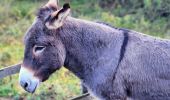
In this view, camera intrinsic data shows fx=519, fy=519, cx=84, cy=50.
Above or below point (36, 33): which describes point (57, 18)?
above

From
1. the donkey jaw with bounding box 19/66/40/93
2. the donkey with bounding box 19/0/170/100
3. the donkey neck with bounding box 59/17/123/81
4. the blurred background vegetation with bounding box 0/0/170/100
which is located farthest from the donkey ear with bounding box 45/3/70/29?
the blurred background vegetation with bounding box 0/0/170/100

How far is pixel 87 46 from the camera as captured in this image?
4.88 meters

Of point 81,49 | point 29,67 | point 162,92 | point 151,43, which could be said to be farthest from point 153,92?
point 29,67

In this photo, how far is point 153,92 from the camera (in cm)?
484

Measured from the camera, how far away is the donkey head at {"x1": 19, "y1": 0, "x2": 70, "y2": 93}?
4719 mm

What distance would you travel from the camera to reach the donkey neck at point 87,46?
484cm

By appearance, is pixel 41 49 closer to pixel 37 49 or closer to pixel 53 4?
pixel 37 49

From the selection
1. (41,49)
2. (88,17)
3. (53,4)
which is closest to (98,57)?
(41,49)

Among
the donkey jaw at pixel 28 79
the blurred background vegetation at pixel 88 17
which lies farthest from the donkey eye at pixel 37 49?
the blurred background vegetation at pixel 88 17

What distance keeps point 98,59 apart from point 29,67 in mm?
649

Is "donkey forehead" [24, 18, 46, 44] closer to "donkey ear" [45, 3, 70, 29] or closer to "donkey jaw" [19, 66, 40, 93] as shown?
"donkey ear" [45, 3, 70, 29]

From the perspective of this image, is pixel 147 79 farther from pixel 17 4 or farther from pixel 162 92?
pixel 17 4

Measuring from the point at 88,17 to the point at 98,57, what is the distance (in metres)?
4.87

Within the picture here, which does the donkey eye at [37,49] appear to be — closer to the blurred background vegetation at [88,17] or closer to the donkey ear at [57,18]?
the donkey ear at [57,18]
